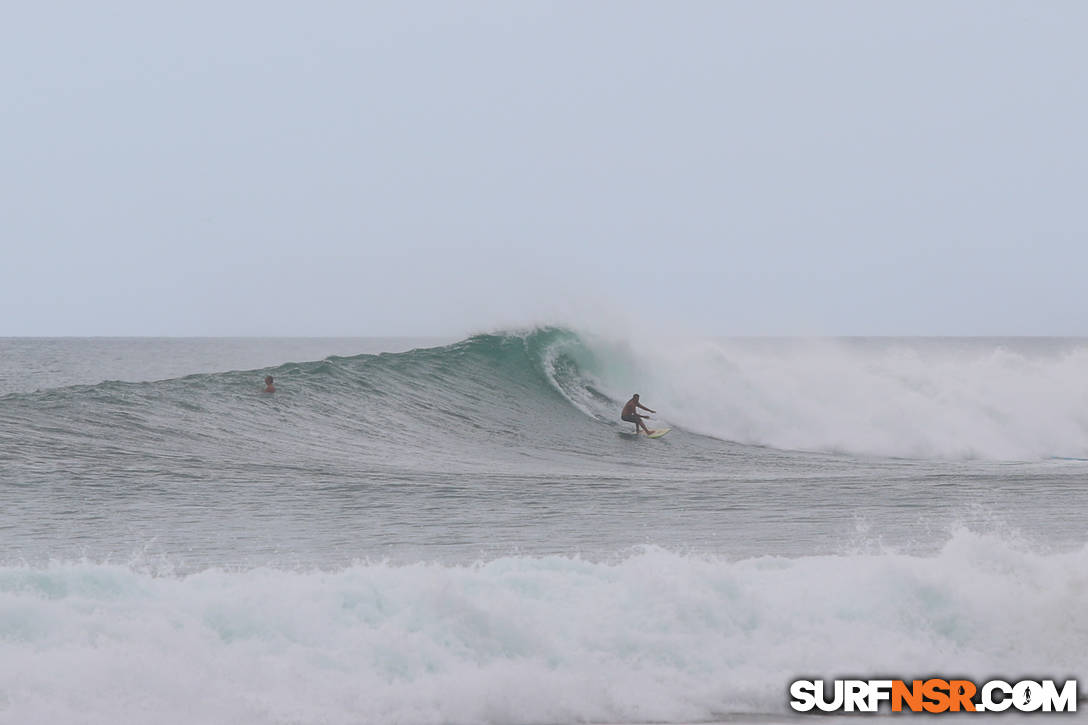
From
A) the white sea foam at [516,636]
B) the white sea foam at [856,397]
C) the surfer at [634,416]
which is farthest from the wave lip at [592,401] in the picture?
the white sea foam at [516,636]

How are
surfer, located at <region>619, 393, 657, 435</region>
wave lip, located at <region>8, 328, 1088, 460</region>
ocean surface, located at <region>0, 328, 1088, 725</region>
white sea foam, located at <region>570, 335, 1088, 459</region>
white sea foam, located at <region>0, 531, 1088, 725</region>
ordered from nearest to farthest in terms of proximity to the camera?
white sea foam, located at <region>0, 531, 1088, 725</region> → ocean surface, located at <region>0, 328, 1088, 725</region> → wave lip, located at <region>8, 328, 1088, 460</region> → surfer, located at <region>619, 393, 657, 435</region> → white sea foam, located at <region>570, 335, 1088, 459</region>

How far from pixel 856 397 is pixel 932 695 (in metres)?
20.9

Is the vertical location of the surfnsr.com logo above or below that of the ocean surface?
below

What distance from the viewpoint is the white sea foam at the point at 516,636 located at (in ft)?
18.7

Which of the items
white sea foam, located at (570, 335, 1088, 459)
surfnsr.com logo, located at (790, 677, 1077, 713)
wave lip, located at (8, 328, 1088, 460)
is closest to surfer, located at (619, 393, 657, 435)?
wave lip, located at (8, 328, 1088, 460)

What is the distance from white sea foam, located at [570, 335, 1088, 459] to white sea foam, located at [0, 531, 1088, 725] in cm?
1549

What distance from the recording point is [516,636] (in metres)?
6.43

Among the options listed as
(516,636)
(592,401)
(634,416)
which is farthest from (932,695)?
(592,401)

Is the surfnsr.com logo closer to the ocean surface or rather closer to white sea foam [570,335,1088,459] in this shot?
the ocean surface

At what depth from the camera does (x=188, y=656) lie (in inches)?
234

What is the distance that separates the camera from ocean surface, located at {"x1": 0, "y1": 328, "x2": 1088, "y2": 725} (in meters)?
5.89

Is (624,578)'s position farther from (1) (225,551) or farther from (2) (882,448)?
(2) (882,448)

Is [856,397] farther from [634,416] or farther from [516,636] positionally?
[516,636]

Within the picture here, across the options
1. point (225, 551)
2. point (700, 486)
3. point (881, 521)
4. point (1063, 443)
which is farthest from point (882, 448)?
point (225, 551)
